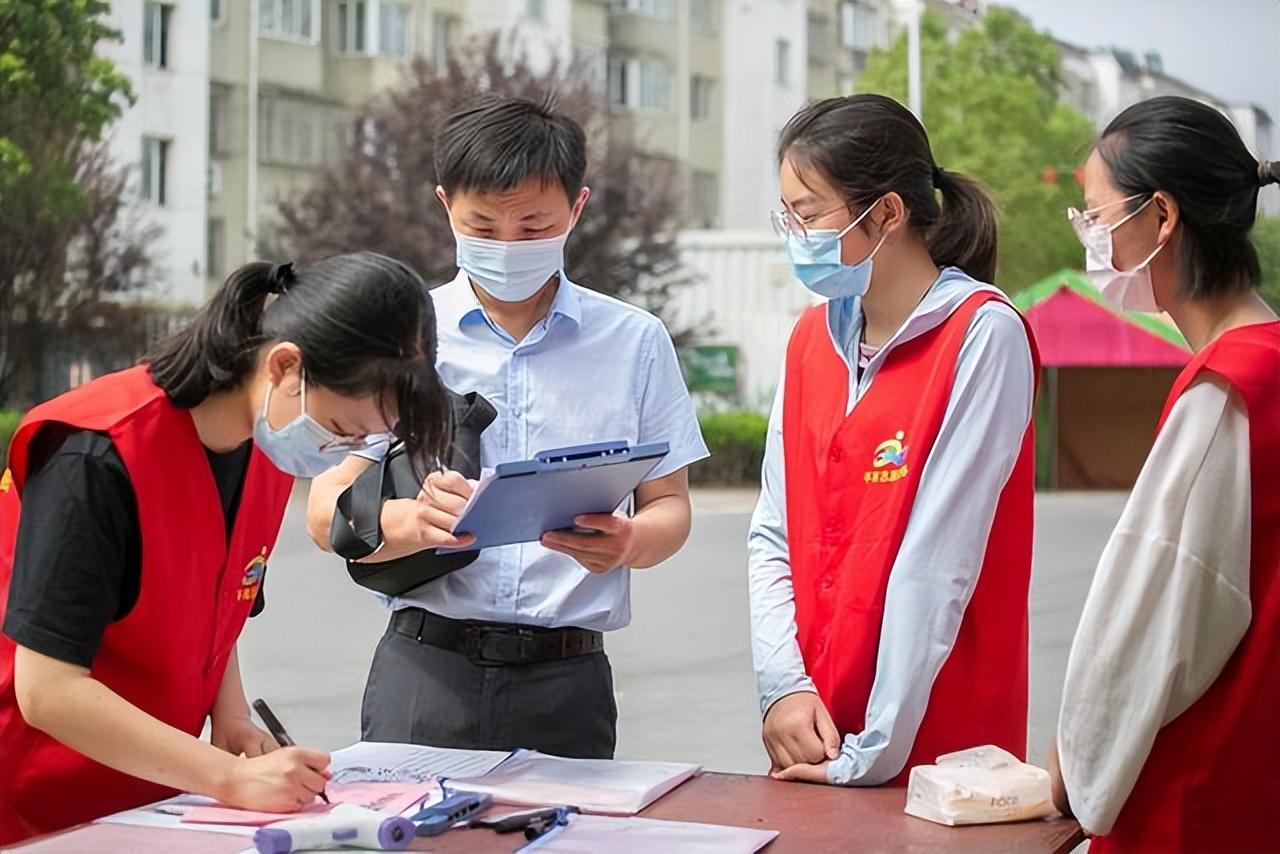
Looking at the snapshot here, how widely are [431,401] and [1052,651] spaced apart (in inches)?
251

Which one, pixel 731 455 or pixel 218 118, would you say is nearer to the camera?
pixel 731 455

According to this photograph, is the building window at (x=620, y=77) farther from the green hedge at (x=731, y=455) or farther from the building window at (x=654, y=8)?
the green hedge at (x=731, y=455)

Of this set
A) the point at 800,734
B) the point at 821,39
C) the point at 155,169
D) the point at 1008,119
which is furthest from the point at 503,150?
the point at 821,39

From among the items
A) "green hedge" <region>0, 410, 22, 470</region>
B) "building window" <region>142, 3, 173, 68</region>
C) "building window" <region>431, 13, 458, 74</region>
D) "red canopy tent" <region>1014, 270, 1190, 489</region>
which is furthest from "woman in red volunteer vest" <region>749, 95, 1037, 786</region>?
"building window" <region>431, 13, 458, 74</region>

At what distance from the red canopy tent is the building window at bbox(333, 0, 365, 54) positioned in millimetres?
10239

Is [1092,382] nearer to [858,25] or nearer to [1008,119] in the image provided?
[1008,119]

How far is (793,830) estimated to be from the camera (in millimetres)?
1789

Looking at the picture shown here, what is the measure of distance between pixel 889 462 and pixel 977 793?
46 cm

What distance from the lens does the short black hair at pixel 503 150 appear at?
2.21m

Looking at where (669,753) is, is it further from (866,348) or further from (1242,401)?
(1242,401)

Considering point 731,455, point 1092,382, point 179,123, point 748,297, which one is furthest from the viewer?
point 748,297

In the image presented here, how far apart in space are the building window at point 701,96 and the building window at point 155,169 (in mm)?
7612

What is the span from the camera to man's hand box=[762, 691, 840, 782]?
205 cm

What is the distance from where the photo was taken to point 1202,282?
5.76 feet
